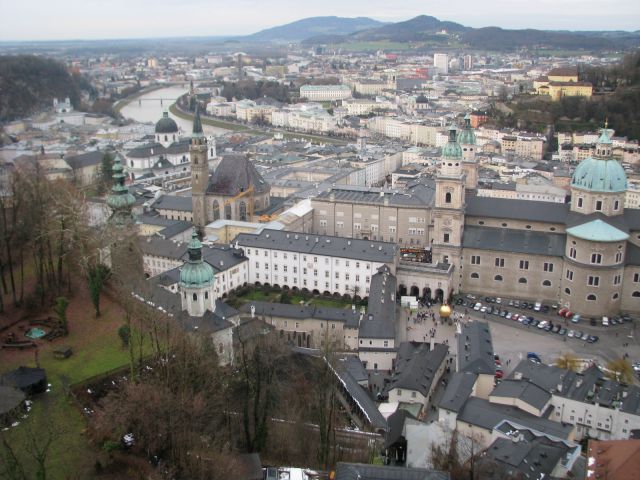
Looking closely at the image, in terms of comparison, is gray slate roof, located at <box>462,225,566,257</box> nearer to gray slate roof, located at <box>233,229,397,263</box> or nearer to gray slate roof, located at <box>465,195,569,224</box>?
gray slate roof, located at <box>465,195,569,224</box>

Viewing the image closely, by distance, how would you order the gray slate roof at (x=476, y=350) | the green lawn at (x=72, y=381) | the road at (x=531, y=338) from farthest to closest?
the road at (x=531, y=338) → the gray slate roof at (x=476, y=350) → the green lawn at (x=72, y=381)

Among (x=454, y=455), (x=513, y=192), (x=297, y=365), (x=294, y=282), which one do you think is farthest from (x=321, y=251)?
(x=513, y=192)

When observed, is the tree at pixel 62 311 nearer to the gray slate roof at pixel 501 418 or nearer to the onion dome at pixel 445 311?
the gray slate roof at pixel 501 418

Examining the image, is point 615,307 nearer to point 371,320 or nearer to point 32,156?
point 371,320

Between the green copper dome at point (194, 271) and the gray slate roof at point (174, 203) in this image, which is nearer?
the green copper dome at point (194, 271)

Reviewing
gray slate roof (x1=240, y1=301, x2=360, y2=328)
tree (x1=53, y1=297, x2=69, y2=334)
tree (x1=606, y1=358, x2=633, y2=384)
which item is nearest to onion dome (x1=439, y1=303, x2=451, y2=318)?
gray slate roof (x1=240, y1=301, x2=360, y2=328)

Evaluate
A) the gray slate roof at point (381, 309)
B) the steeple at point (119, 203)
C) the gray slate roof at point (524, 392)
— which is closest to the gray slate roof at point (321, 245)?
the gray slate roof at point (381, 309)
